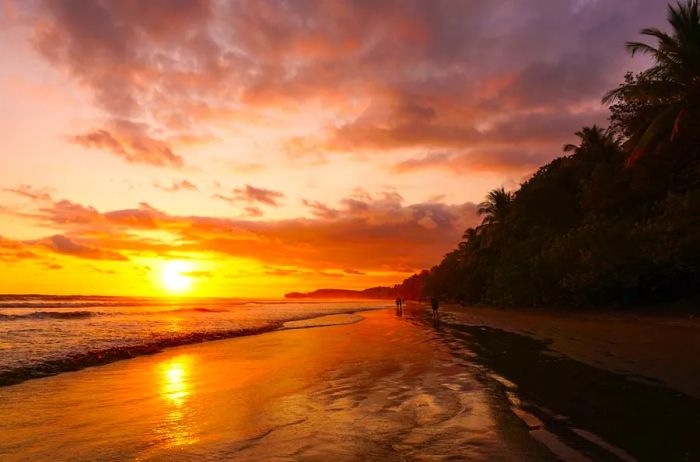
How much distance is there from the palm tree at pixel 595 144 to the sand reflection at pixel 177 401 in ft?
153

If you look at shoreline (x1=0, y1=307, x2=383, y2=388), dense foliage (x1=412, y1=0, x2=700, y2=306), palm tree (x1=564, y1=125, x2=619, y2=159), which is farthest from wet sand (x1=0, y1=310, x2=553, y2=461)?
palm tree (x1=564, y1=125, x2=619, y2=159)

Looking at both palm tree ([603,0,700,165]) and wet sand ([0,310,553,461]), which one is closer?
wet sand ([0,310,553,461])

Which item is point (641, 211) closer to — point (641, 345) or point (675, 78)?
point (675, 78)

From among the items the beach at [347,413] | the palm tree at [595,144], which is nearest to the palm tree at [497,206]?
the palm tree at [595,144]

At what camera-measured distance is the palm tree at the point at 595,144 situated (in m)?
49.6

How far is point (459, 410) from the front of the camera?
9148 mm

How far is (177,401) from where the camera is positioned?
1068cm

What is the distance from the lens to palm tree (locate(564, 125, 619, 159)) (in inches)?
1951

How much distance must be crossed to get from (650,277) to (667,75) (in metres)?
11.6

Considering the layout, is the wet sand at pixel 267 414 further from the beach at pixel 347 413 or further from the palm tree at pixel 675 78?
the palm tree at pixel 675 78

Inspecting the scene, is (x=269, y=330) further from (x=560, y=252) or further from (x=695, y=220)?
(x=695, y=220)

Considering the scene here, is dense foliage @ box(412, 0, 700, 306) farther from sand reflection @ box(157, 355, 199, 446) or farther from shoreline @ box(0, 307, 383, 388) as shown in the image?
shoreline @ box(0, 307, 383, 388)

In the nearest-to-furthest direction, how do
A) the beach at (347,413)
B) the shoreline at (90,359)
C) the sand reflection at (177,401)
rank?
the beach at (347,413)
the sand reflection at (177,401)
the shoreline at (90,359)

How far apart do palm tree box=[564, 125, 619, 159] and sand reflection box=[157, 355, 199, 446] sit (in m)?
46.6
